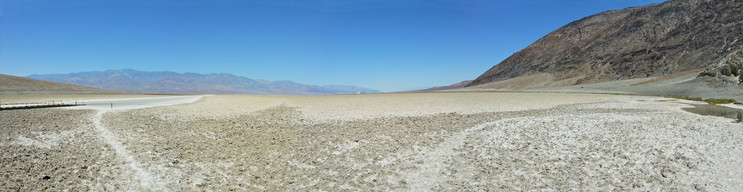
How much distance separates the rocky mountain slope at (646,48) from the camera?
81.2m

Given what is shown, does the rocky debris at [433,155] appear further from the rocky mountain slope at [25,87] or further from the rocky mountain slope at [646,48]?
the rocky mountain slope at [25,87]

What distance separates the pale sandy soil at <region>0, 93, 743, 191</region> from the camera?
28.1 ft

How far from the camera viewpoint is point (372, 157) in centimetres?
1134

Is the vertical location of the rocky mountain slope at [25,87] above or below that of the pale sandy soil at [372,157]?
above

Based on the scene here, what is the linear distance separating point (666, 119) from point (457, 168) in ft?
52.7

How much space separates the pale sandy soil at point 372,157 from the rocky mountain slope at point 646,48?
5699cm

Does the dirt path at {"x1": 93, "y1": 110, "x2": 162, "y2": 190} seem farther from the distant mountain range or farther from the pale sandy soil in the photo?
the distant mountain range

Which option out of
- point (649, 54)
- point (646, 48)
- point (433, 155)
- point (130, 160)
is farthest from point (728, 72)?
point (130, 160)

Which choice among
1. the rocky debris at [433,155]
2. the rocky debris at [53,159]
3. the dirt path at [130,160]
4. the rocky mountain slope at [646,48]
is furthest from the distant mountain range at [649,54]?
the rocky debris at [53,159]

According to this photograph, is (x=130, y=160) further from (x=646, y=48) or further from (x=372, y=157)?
(x=646, y=48)

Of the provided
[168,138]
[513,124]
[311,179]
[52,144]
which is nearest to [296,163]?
[311,179]

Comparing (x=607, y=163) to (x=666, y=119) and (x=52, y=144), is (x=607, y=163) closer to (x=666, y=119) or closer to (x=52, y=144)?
(x=666, y=119)

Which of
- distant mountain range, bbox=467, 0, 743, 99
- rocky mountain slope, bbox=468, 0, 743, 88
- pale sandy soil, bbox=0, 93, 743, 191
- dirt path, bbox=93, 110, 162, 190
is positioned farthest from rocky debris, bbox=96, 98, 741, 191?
rocky mountain slope, bbox=468, 0, 743, 88

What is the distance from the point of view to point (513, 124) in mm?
16953
